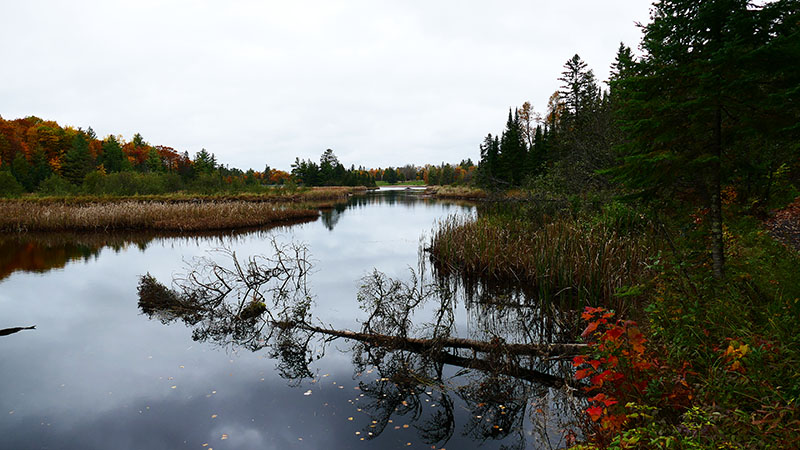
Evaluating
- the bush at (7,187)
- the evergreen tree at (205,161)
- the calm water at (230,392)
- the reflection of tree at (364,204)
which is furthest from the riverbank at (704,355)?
the evergreen tree at (205,161)

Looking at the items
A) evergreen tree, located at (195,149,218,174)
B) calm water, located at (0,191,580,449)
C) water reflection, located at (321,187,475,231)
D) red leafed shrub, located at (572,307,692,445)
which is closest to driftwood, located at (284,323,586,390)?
calm water, located at (0,191,580,449)

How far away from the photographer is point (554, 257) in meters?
9.43

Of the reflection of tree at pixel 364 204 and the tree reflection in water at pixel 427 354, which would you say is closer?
the tree reflection in water at pixel 427 354

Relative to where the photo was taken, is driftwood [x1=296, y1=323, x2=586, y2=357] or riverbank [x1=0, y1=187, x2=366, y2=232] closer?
driftwood [x1=296, y1=323, x2=586, y2=357]

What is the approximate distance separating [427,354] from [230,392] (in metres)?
3.20

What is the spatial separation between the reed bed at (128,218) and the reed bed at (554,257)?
57.2ft

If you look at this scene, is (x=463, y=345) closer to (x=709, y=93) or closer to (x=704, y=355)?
(x=704, y=355)

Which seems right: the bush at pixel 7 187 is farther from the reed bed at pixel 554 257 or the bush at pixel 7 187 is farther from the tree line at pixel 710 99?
the tree line at pixel 710 99

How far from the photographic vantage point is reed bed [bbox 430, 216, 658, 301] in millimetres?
8609

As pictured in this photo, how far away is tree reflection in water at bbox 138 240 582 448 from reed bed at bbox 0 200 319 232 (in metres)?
16.1

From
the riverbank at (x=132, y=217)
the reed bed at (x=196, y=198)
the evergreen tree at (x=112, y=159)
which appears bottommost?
the riverbank at (x=132, y=217)

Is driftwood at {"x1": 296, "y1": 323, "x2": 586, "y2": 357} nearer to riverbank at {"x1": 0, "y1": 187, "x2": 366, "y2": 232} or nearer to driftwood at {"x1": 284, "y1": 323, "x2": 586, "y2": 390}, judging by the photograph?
driftwood at {"x1": 284, "y1": 323, "x2": 586, "y2": 390}

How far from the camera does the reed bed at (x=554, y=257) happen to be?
28.2 feet

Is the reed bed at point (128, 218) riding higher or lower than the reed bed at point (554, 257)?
higher
